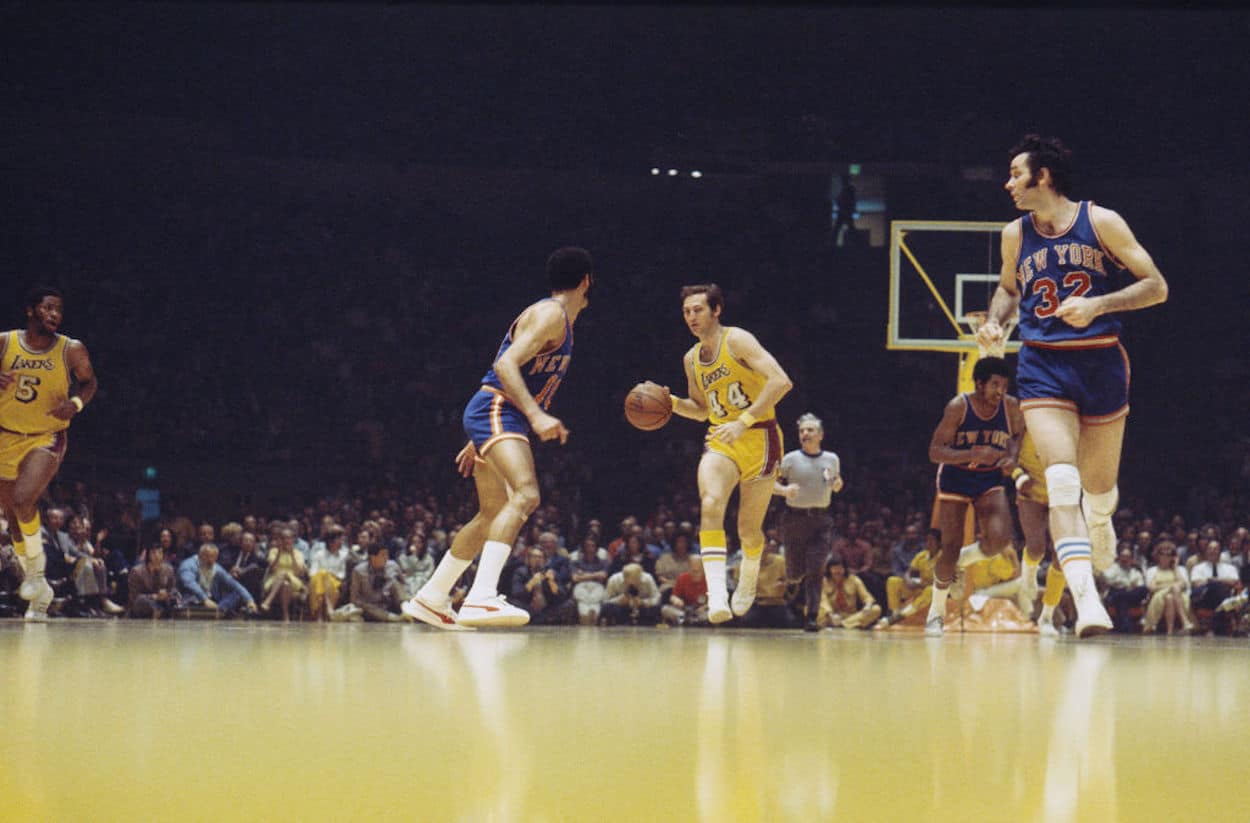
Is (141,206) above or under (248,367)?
above

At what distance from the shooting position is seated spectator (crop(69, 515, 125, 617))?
39.0 ft

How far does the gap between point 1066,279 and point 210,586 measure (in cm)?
934

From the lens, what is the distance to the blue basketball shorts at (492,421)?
20.7ft

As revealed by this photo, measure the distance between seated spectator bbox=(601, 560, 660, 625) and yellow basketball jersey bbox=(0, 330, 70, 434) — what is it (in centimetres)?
539

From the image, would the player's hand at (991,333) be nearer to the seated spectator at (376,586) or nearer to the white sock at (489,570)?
the white sock at (489,570)

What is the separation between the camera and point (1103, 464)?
5316 millimetres

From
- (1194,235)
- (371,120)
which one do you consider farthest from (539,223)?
(1194,235)

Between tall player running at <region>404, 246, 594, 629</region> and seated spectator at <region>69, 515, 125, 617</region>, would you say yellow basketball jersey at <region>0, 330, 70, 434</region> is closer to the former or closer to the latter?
seated spectator at <region>69, 515, 125, 617</region>

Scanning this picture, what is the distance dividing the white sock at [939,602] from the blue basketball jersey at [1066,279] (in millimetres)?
4409

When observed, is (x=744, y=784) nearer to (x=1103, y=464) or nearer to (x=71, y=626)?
(x=1103, y=464)

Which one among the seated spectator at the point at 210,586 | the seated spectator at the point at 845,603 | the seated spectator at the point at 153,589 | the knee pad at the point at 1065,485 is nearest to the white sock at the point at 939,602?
the seated spectator at the point at 845,603

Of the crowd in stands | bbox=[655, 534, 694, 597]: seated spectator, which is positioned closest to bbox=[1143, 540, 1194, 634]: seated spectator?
the crowd in stands

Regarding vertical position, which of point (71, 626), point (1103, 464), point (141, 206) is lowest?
point (71, 626)

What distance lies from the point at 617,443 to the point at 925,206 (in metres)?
5.31
